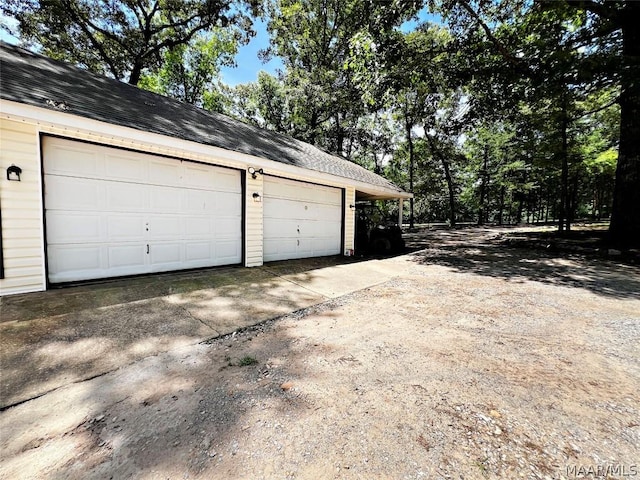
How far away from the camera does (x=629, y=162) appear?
7.47m

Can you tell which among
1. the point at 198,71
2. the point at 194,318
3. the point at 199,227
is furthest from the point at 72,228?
the point at 198,71

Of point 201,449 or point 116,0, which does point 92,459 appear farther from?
point 116,0

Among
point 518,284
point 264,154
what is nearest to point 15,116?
point 264,154

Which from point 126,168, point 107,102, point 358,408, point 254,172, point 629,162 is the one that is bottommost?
point 358,408

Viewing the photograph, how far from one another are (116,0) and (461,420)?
55.6 feet

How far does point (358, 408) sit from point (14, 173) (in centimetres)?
509

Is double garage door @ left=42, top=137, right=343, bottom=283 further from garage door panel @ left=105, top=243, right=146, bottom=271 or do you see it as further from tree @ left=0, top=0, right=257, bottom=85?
tree @ left=0, top=0, right=257, bottom=85

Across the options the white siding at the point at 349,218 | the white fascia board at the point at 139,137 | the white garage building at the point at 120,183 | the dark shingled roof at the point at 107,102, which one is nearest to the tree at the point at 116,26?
the dark shingled roof at the point at 107,102

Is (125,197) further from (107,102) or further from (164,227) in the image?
(107,102)

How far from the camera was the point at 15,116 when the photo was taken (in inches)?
130

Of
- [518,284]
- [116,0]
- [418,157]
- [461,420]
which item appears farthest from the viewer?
[418,157]

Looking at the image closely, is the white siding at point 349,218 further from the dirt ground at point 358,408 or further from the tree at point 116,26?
the tree at point 116,26

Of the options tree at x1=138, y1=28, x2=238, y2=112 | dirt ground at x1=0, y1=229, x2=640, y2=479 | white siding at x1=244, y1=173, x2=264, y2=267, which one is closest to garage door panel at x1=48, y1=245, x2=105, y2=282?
white siding at x1=244, y1=173, x2=264, y2=267

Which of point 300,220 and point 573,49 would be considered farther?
point 300,220
